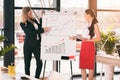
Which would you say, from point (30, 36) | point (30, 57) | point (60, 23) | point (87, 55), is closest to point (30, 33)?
point (30, 36)

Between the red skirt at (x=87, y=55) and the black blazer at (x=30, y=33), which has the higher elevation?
the black blazer at (x=30, y=33)

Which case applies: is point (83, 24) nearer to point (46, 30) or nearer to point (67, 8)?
point (67, 8)

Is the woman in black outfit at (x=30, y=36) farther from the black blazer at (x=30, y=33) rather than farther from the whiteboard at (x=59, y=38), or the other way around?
the whiteboard at (x=59, y=38)

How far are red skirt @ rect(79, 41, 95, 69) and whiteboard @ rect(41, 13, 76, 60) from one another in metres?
0.53

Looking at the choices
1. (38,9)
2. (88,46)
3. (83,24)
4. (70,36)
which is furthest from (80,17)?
(70,36)

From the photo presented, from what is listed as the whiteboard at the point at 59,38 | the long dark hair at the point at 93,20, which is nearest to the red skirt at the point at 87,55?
the long dark hair at the point at 93,20

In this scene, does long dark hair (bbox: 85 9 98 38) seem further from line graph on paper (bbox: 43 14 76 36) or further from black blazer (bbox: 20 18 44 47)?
black blazer (bbox: 20 18 44 47)

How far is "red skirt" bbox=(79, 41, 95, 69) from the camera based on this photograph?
521 cm

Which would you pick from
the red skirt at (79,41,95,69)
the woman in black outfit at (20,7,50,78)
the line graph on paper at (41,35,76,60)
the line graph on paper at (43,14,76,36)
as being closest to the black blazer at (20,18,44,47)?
the woman in black outfit at (20,7,50,78)

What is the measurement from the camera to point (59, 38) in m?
4.73

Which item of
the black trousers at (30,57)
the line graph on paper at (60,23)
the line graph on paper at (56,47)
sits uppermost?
the line graph on paper at (60,23)

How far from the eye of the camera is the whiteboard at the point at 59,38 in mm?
4707

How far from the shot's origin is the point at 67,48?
4.73 metres

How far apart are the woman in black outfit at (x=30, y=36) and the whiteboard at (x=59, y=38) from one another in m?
0.48
